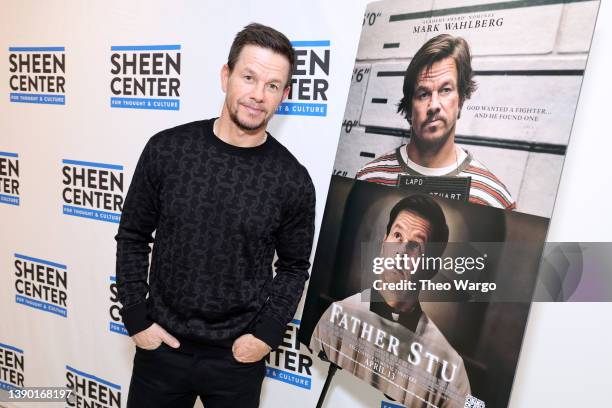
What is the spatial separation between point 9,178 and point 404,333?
2113mm

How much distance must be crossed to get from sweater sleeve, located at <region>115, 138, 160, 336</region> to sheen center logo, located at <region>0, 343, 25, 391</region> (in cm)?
148

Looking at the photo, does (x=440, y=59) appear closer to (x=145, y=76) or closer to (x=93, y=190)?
(x=145, y=76)

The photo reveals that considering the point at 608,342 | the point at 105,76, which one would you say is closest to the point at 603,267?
the point at 608,342

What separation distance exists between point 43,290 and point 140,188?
51.7 inches

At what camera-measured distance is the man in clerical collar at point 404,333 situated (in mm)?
991

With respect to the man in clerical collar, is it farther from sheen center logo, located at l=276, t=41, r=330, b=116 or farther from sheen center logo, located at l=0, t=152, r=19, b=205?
sheen center logo, located at l=0, t=152, r=19, b=205

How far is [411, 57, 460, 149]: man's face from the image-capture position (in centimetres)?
104

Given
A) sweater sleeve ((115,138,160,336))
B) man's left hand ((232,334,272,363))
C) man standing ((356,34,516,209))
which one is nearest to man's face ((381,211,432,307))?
man standing ((356,34,516,209))

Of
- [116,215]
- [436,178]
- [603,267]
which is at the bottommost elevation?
[116,215]

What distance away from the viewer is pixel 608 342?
1203 millimetres

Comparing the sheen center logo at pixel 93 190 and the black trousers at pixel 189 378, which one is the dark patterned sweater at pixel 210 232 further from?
the sheen center logo at pixel 93 190

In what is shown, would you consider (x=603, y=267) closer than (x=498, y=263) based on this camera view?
No

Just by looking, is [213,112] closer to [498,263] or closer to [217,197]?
[217,197]

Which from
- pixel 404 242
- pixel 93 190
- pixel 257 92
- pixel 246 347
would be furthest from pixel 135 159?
pixel 404 242
